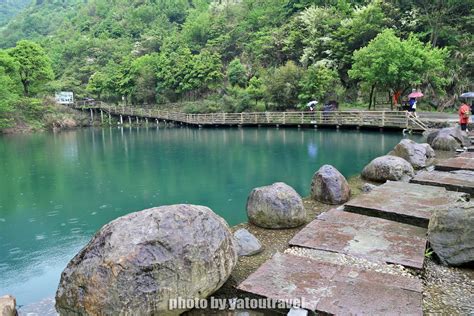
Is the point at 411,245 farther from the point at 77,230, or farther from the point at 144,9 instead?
the point at 144,9

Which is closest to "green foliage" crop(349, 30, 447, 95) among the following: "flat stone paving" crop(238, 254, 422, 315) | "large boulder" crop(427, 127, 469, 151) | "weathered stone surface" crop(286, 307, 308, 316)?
"large boulder" crop(427, 127, 469, 151)

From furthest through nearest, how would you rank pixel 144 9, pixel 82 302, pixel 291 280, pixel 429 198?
1. pixel 144 9
2. pixel 429 198
3. pixel 291 280
4. pixel 82 302

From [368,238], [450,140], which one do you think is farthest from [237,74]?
[368,238]

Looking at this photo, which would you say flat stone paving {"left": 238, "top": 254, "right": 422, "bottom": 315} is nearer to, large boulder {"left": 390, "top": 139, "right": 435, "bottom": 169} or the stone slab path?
the stone slab path

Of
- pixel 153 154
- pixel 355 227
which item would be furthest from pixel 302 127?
pixel 355 227

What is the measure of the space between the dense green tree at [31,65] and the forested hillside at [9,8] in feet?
208

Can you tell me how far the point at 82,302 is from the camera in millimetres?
2674

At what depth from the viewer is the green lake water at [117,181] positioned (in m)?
6.08

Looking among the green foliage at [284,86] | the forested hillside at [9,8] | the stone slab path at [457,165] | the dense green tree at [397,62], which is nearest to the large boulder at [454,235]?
the stone slab path at [457,165]

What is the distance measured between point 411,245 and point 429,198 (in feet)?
5.16

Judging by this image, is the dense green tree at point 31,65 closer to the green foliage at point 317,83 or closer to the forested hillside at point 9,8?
the green foliage at point 317,83

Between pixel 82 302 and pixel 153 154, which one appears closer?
pixel 82 302

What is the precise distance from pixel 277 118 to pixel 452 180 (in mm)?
19995

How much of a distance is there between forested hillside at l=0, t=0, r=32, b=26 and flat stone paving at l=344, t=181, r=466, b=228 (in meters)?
99.2
